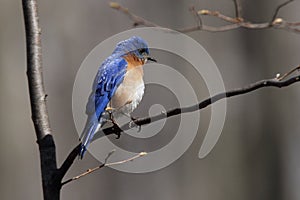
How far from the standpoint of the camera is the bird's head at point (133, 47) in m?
2.50

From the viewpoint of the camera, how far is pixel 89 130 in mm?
2008

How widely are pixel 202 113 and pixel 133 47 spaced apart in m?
2.74

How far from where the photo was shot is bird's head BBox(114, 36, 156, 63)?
98.4 inches

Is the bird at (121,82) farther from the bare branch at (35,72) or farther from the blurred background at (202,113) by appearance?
the blurred background at (202,113)

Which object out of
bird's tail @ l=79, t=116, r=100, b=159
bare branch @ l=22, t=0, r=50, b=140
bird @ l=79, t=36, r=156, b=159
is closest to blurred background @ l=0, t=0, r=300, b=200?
bird @ l=79, t=36, r=156, b=159

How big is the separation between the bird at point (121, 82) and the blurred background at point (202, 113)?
2339 mm

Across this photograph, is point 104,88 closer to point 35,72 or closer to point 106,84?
point 106,84

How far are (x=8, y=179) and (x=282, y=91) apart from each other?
2300 mm

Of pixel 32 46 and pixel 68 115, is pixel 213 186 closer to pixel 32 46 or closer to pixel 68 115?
pixel 68 115

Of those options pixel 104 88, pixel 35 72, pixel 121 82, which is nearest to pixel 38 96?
pixel 35 72

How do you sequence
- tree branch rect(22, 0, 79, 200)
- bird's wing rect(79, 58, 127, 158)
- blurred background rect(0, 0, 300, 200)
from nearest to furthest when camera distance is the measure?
tree branch rect(22, 0, 79, 200) < bird's wing rect(79, 58, 127, 158) < blurred background rect(0, 0, 300, 200)

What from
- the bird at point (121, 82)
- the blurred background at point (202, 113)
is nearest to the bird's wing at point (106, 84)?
the bird at point (121, 82)

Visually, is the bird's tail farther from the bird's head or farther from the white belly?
the bird's head

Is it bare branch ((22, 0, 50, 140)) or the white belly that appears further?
the white belly
